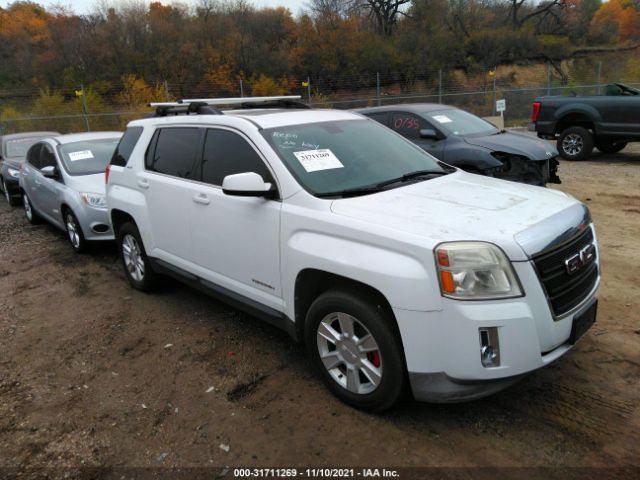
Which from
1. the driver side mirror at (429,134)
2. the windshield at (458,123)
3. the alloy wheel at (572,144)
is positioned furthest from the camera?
the alloy wheel at (572,144)

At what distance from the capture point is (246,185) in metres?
3.36

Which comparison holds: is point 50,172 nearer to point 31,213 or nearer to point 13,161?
point 31,213

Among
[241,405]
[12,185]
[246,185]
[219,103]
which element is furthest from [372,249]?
[12,185]

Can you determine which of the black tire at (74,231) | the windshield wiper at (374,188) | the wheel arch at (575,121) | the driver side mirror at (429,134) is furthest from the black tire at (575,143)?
the black tire at (74,231)

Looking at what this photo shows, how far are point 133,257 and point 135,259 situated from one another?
1.7 inches

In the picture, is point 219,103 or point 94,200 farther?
point 94,200

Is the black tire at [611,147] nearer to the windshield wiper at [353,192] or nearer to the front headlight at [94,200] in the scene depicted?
the windshield wiper at [353,192]

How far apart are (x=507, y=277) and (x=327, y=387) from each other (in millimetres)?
1426

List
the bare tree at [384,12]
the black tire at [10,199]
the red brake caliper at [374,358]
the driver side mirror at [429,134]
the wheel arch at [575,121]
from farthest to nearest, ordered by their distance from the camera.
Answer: the bare tree at [384,12] → the wheel arch at [575,121] → the black tire at [10,199] → the driver side mirror at [429,134] → the red brake caliper at [374,358]

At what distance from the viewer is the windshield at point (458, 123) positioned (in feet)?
26.8

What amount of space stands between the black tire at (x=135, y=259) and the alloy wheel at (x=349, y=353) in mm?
2574

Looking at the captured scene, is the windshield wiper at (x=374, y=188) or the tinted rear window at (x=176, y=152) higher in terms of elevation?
the tinted rear window at (x=176, y=152)

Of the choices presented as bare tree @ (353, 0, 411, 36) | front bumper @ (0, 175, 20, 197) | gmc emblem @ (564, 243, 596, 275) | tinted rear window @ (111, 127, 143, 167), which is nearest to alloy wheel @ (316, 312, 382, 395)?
gmc emblem @ (564, 243, 596, 275)

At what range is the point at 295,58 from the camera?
35.3 m
